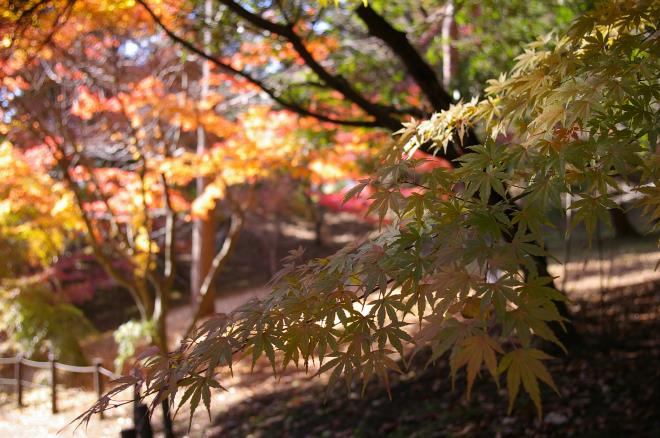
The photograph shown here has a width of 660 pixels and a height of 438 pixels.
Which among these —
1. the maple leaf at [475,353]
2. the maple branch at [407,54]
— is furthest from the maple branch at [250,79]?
the maple leaf at [475,353]

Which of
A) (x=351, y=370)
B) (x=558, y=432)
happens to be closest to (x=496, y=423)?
(x=558, y=432)

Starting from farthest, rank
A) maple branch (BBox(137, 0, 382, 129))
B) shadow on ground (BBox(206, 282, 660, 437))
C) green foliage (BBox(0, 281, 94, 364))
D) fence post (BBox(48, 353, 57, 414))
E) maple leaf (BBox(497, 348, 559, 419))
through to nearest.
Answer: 1. green foliage (BBox(0, 281, 94, 364))
2. fence post (BBox(48, 353, 57, 414))
3. shadow on ground (BBox(206, 282, 660, 437))
4. maple branch (BBox(137, 0, 382, 129))
5. maple leaf (BBox(497, 348, 559, 419))

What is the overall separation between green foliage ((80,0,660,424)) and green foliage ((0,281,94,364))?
9.45 meters

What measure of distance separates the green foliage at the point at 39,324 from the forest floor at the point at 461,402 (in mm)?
911

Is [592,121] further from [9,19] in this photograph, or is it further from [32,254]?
[32,254]

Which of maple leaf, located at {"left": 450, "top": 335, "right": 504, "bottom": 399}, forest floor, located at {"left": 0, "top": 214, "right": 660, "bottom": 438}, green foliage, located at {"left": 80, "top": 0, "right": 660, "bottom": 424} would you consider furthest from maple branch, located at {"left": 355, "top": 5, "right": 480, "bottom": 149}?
maple leaf, located at {"left": 450, "top": 335, "right": 504, "bottom": 399}

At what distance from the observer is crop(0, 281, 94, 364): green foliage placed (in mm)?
10297

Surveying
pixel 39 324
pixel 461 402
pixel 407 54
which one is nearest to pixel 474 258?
pixel 407 54

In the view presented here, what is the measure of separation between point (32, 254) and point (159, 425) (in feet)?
→ 21.6

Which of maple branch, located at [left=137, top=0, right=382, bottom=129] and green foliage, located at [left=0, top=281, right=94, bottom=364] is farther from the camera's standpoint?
green foliage, located at [left=0, top=281, right=94, bottom=364]

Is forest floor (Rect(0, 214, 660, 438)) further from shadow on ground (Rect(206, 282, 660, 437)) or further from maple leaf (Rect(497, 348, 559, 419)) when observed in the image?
maple leaf (Rect(497, 348, 559, 419))

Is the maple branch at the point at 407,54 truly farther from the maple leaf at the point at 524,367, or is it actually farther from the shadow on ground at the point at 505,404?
the maple leaf at the point at 524,367

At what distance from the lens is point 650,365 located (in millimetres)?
5305

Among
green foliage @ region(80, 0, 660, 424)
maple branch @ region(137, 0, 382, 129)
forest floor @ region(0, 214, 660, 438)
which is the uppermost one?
maple branch @ region(137, 0, 382, 129)
